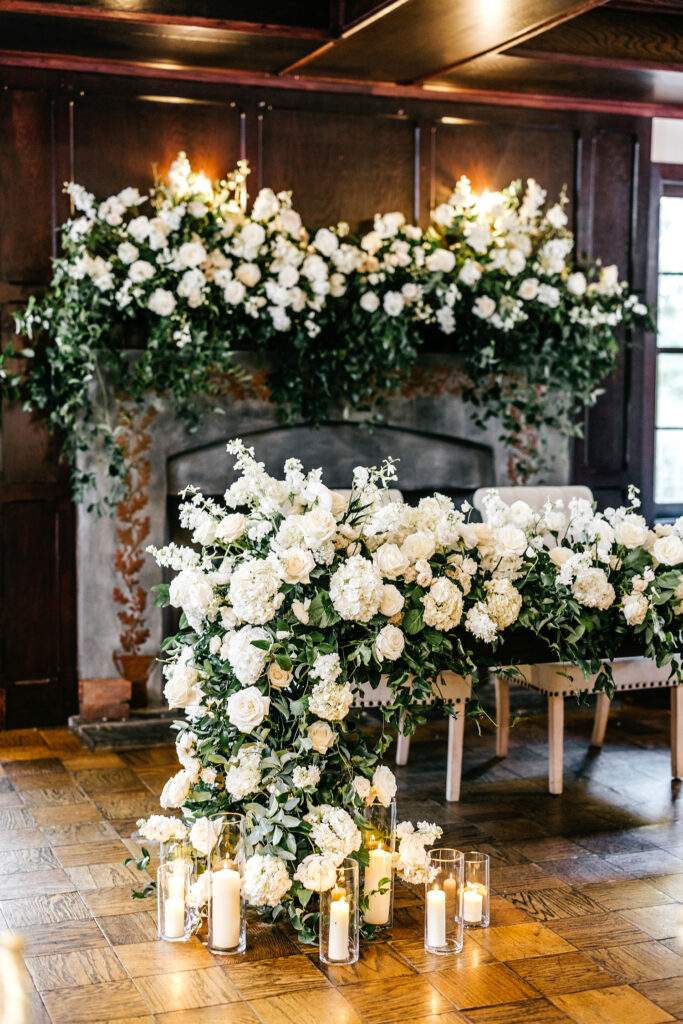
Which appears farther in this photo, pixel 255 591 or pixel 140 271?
pixel 140 271

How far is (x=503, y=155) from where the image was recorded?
21.1 feet

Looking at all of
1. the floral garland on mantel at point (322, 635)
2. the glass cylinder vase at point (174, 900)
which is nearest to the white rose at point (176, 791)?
the floral garland on mantel at point (322, 635)

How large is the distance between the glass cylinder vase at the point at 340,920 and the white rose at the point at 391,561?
77 centimetres

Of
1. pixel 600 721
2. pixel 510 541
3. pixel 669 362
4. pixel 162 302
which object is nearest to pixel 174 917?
pixel 510 541

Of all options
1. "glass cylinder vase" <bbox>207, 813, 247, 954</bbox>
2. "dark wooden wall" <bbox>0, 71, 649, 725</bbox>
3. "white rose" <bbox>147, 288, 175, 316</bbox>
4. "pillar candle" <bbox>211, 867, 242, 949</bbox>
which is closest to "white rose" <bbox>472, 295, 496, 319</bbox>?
"dark wooden wall" <bbox>0, 71, 649, 725</bbox>

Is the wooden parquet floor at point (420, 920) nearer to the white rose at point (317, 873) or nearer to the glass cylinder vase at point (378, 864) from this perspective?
the glass cylinder vase at point (378, 864)

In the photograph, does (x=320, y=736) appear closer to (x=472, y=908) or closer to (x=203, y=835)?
(x=203, y=835)

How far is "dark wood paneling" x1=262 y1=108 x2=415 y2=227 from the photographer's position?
603cm

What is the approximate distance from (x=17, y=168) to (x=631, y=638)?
140 inches

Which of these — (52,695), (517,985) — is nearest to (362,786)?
(517,985)

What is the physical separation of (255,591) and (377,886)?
92 centimetres

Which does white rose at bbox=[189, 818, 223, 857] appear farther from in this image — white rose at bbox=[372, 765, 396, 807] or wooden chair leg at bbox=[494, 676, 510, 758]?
wooden chair leg at bbox=[494, 676, 510, 758]

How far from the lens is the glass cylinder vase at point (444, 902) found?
130 inches

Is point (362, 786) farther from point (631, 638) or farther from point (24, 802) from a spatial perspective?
point (24, 802)
